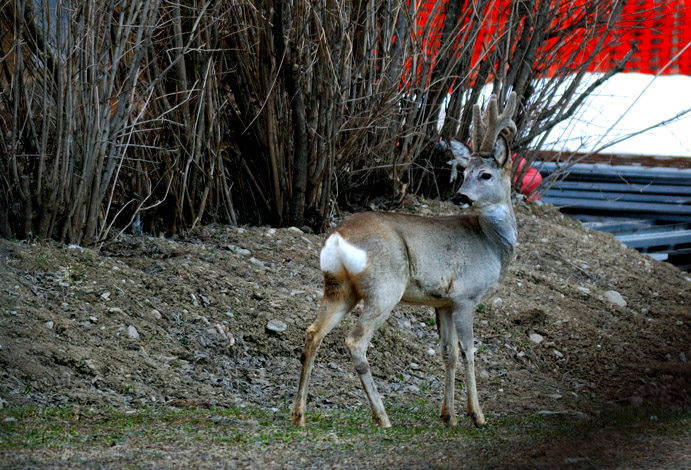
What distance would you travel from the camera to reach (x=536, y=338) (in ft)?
27.3

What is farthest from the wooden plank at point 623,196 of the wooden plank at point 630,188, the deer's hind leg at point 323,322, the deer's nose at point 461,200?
the deer's hind leg at point 323,322

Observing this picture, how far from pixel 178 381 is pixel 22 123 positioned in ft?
8.85

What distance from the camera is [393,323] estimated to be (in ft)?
26.1

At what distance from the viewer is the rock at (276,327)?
23.7 ft

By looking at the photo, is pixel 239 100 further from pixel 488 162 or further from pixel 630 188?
pixel 630 188

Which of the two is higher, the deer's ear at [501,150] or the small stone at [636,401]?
the deer's ear at [501,150]

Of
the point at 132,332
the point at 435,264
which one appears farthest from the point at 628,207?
the point at 132,332

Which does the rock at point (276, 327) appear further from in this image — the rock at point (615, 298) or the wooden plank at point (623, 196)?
the wooden plank at point (623, 196)

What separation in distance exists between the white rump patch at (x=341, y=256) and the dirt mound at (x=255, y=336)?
1.14 metres

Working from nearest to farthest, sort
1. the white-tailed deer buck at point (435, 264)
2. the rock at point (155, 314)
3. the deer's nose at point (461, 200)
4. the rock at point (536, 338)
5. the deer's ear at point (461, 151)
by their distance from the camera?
the white-tailed deer buck at point (435, 264) → the deer's nose at point (461, 200) → the deer's ear at point (461, 151) → the rock at point (155, 314) → the rock at point (536, 338)

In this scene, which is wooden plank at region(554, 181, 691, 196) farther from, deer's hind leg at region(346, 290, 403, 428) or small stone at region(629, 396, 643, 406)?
deer's hind leg at region(346, 290, 403, 428)

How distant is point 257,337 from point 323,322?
1.59 metres

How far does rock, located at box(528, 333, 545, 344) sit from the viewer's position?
830 centimetres

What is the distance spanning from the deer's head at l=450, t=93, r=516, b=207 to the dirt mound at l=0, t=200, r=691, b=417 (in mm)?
1461
